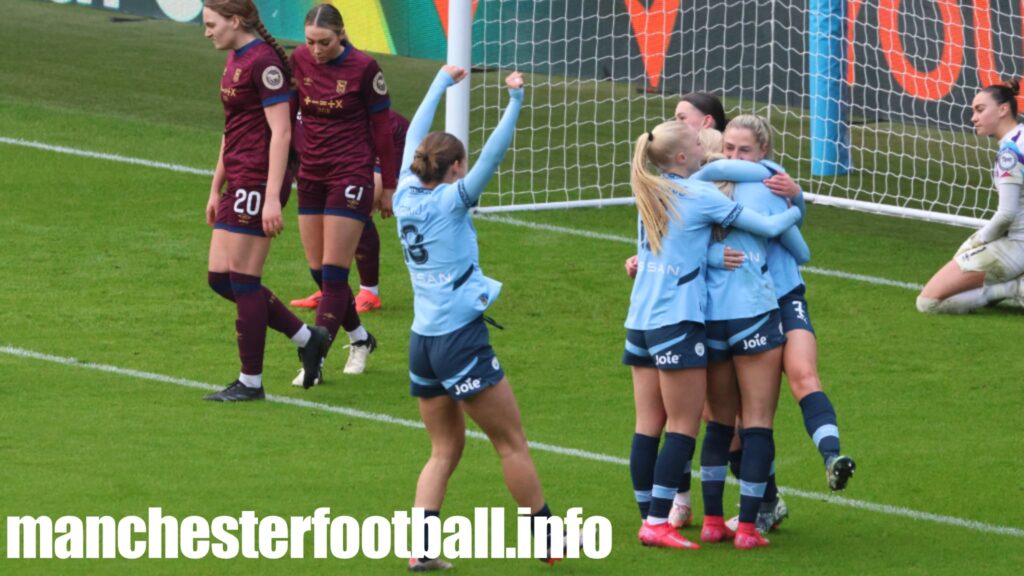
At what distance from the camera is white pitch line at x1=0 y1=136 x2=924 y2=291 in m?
12.2

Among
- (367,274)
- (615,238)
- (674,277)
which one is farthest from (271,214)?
(615,238)

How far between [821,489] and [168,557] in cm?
286

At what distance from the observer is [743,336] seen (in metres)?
6.74

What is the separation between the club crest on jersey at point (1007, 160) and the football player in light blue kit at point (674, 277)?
443 centimetres

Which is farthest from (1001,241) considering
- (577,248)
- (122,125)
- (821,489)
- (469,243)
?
(122,125)

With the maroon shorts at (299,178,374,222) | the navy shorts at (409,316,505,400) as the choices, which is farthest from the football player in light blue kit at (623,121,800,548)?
the maroon shorts at (299,178,374,222)

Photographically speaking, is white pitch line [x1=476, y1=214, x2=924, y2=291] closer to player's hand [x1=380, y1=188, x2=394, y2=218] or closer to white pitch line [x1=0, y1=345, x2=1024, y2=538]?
player's hand [x1=380, y1=188, x2=394, y2=218]

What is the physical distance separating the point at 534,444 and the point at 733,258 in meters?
1.98

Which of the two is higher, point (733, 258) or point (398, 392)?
point (733, 258)

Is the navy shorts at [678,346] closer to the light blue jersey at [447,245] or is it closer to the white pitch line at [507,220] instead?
the light blue jersey at [447,245]

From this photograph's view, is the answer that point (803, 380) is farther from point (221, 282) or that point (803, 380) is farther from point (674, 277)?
point (221, 282)

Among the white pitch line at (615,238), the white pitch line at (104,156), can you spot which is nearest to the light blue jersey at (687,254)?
the white pitch line at (615,238)

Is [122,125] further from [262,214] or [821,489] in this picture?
[821,489]

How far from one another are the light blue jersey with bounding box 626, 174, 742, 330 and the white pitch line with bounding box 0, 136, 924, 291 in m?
5.73
